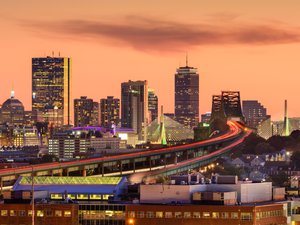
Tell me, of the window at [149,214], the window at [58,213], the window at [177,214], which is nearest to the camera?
the window at [177,214]

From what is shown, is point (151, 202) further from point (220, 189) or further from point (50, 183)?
point (50, 183)

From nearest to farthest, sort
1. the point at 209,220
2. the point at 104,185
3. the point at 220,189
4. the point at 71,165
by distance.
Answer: the point at 209,220 → the point at 220,189 → the point at 104,185 → the point at 71,165

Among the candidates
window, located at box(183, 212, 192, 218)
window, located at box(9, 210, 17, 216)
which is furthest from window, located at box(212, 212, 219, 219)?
window, located at box(9, 210, 17, 216)

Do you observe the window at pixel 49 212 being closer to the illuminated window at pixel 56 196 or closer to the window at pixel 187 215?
the window at pixel 187 215

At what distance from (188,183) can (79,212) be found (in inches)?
413

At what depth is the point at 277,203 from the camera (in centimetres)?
12025

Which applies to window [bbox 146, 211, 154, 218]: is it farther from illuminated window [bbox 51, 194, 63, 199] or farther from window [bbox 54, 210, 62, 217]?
illuminated window [bbox 51, 194, 63, 199]

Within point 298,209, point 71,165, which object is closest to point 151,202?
point 298,209

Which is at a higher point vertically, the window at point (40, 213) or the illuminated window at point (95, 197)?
the illuminated window at point (95, 197)

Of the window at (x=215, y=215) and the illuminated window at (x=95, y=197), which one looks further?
the illuminated window at (x=95, y=197)

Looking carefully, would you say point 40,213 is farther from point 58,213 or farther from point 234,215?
point 234,215

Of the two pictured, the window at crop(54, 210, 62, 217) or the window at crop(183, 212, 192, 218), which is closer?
the window at crop(183, 212, 192, 218)

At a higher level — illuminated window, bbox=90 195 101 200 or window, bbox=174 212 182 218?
illuminated window, bbox=90 195 101 200

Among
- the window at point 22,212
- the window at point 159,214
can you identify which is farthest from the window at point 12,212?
the window at point 159,214
